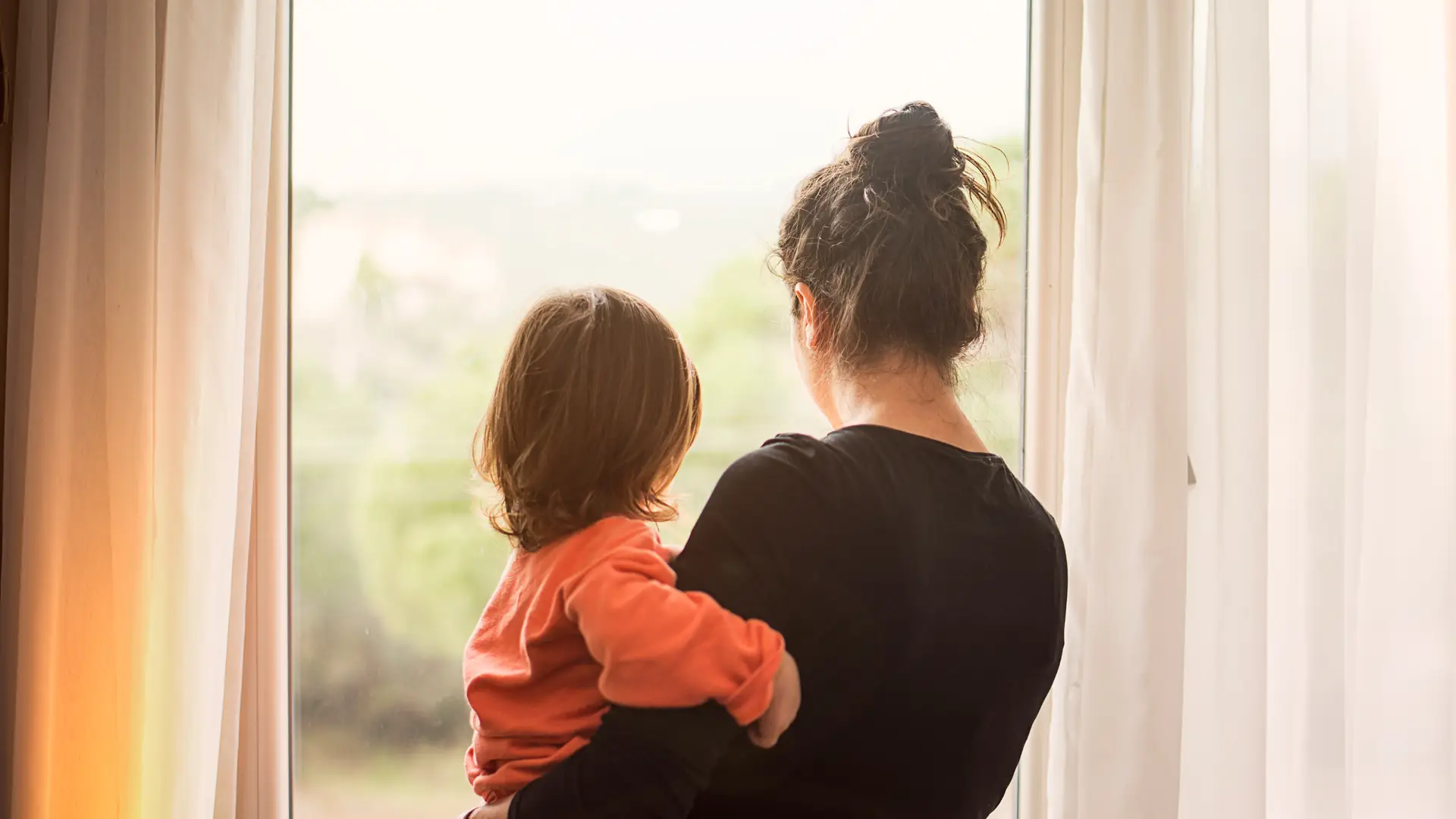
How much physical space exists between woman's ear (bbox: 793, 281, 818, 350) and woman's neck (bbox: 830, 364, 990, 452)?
0.23ft

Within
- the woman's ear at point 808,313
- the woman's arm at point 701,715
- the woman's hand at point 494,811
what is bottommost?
the woman's hand at point 494,811

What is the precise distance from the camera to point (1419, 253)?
1.40 metres


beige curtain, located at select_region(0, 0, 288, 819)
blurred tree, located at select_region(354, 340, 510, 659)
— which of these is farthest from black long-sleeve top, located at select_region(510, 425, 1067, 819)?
blurred tree, located at select_region(354, 340, 510, 659)

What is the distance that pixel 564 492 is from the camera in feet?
3.48

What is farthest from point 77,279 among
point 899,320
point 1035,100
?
point 1035,100

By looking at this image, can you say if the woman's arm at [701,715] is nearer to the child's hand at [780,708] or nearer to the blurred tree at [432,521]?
the child's hand at [780,708]

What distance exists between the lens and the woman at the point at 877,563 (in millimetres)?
884

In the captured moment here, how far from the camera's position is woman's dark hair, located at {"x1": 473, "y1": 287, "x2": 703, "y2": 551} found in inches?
41.6

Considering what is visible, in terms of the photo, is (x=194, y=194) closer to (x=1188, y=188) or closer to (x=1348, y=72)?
(x=1188, y=188)

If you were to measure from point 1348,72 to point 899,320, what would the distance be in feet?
2.83

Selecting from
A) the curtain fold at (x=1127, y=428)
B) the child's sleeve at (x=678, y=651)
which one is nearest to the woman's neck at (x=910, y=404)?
the child's sleeve at (x=678, y=651)

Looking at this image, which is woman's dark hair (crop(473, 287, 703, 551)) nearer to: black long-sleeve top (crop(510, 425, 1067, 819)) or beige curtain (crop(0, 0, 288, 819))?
black long-sleeve top (crop(510, 425, 1067, 819))

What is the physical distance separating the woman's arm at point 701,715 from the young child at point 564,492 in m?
0.09

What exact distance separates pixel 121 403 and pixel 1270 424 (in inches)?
62.3
